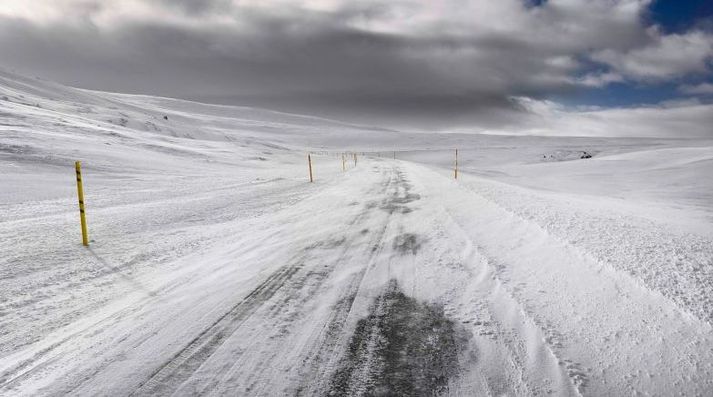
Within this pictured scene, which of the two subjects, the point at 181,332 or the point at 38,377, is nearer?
the point at 38,377

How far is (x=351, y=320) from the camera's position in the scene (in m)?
3.22

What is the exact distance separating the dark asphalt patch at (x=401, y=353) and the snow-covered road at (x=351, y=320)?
0.04 ft

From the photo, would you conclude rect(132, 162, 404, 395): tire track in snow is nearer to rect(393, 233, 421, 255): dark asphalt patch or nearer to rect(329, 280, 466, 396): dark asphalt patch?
rect(329, 280, 466, 396): dark asphalt patch

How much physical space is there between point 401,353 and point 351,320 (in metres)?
0.64

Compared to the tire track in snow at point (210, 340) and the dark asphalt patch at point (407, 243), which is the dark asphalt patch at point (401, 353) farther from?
the dark asphalt patch at point (407, 243)

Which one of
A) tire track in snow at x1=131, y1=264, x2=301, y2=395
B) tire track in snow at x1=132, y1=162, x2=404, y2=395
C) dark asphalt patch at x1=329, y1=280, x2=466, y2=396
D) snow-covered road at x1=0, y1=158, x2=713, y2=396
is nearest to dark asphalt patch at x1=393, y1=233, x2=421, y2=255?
snow-covered road at x1=0, y1=158, x2=713, y2=396

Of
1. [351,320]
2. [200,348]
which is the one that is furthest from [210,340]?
[351,320]

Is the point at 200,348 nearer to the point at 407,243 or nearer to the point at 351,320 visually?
the point at 351,320

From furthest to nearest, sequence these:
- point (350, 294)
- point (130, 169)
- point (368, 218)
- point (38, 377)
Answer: point (130, 169), point (368, 218), point (350, 294), point (38, 377)

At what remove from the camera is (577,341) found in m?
2.79

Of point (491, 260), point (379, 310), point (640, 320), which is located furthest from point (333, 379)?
point (491, 260)

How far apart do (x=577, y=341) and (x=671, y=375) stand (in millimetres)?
545

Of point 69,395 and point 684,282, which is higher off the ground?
point 684,282

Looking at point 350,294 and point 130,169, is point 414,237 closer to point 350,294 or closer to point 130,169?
point 350,294
